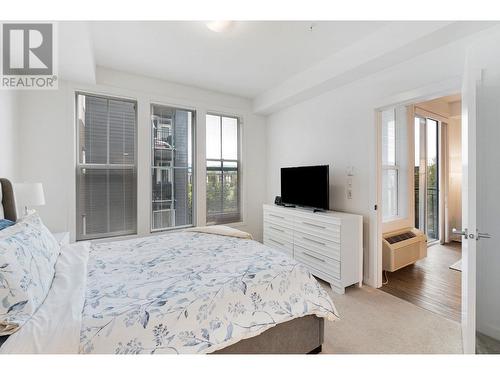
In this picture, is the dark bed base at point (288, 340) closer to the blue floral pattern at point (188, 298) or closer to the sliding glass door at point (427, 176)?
the blue floral pattern at point (188, 298)

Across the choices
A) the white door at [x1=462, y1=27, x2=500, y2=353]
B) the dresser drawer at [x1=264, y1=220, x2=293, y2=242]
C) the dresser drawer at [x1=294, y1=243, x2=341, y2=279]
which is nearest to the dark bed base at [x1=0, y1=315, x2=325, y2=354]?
the dresser drawer at [x1=294, y1=243, x2=341, y2=279]

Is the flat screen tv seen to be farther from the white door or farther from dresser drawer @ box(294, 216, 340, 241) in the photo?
the white door

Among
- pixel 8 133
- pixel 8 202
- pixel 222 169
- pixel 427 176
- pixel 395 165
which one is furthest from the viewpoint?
pixel 427 176

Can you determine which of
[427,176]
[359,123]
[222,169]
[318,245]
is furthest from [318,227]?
[427,176]

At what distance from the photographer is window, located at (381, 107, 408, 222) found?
3523 mm

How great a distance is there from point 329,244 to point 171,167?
2.53 m

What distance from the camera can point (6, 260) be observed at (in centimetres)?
107

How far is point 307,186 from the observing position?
3180mm

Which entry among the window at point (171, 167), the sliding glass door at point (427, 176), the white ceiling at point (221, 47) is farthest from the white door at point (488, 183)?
the window at point (171, 167)

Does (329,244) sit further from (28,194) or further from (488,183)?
(28,194)

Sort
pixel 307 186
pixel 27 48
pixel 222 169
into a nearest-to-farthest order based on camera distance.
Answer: pixel 27 48
pixel 307 186
pixel 222 169

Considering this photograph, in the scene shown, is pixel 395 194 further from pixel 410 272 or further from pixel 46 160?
pixel 46 160

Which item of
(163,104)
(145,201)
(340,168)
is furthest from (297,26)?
(145,201)

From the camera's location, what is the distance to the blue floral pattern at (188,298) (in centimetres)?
109
